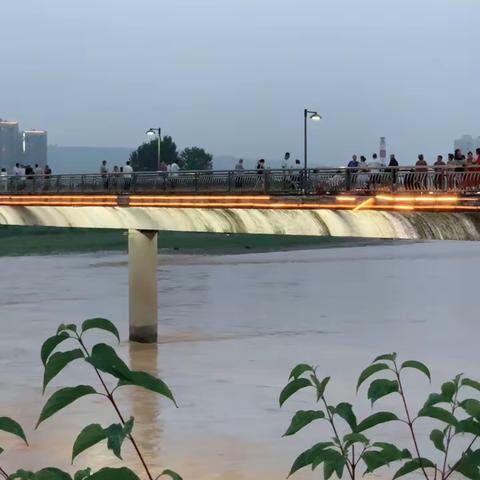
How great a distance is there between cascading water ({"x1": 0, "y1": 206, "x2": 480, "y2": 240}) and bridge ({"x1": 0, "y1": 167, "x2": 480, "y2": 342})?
1.5 inches

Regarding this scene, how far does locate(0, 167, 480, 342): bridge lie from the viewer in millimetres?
33406

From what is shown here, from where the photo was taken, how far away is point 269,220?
136ft

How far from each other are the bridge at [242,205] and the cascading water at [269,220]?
0.04 metres

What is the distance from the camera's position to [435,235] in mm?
34156

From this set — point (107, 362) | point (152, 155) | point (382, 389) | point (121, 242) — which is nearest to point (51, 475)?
point (107, 362)

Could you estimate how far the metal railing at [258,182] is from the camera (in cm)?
3309

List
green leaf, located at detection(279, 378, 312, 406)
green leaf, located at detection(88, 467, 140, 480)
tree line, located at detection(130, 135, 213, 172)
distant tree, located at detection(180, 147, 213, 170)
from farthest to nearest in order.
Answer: distant tree, located at detection(180, 147, 213, 170) → tree line, located at detection(130, 135, 213, 172) → green leaf, located at detection(279, 378, 312, 406) → green leaf, located at detection(88, 467, 140, 480)

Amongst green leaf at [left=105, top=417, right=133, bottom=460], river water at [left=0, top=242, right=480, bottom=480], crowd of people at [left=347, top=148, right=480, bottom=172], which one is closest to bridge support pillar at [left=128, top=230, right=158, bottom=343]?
river water at [left=0, top=242, right=480, bottom=480]

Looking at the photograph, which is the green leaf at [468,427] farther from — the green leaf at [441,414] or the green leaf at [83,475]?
the green leaf at [83,475]

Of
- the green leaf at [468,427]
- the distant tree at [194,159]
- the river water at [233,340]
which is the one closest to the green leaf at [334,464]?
the green leaf at [468,427]

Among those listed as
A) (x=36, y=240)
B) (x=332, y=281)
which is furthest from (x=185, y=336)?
(x=36, y=240)

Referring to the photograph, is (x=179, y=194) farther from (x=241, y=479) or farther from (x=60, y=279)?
(x=60, y=279)

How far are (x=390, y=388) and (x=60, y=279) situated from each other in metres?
88.7

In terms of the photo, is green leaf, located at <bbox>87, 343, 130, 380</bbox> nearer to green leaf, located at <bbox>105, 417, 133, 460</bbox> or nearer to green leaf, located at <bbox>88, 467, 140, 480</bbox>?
green leaf, located at <bbox>105, 417, 133, 460</bbox>
